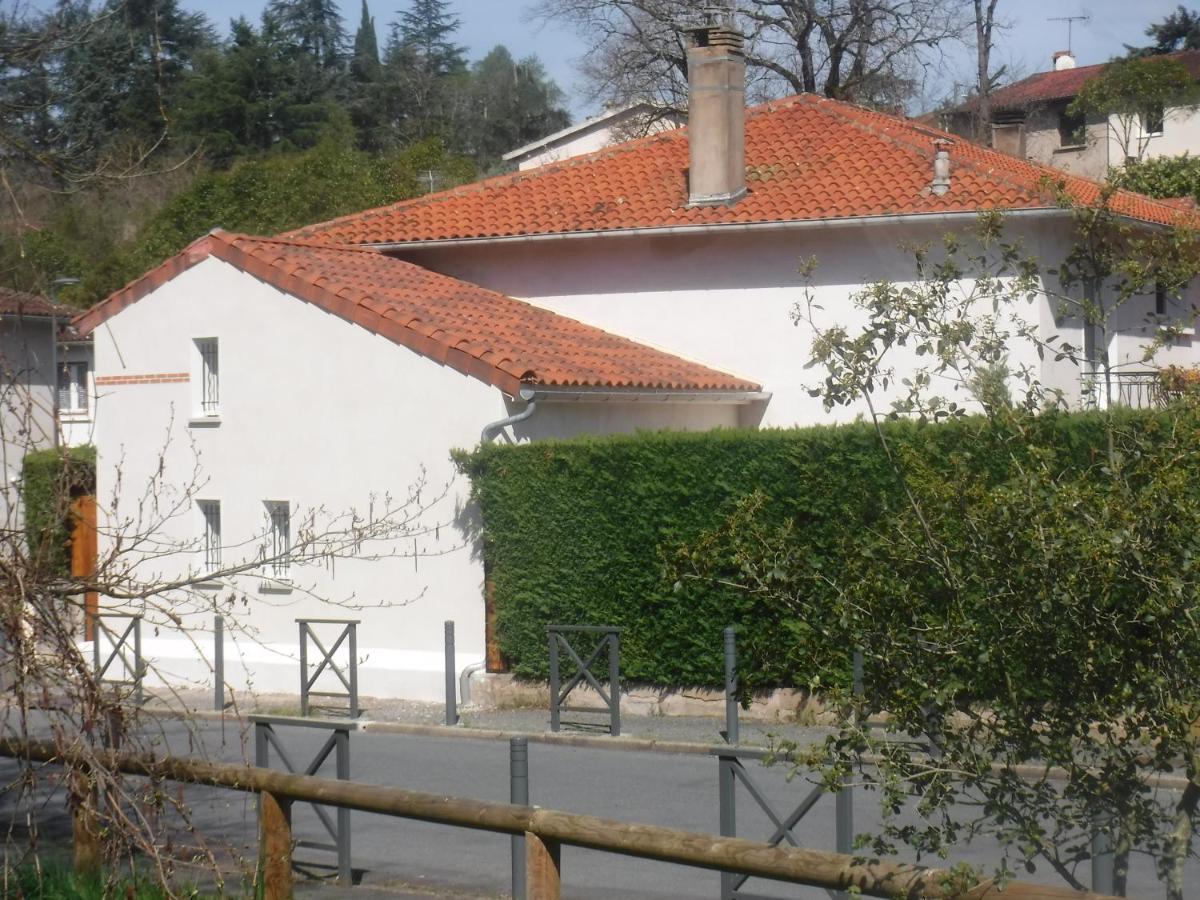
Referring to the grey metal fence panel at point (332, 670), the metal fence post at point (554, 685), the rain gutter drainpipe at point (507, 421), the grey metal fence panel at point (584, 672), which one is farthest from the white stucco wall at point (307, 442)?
the metal fence post at point (554, 685)

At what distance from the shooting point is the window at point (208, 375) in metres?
19.2

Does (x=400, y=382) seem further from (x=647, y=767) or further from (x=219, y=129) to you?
(x=219, y=129)

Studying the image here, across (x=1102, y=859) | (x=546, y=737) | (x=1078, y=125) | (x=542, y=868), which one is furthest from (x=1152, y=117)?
(x=1102, y=859)

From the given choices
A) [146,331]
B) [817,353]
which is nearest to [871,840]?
[817,353]

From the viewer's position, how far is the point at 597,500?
15781 millimetres

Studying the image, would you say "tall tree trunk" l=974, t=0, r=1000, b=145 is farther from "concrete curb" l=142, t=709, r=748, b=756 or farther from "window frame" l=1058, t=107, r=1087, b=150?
"concrete curb" l=142, t=709, r=748, b=756

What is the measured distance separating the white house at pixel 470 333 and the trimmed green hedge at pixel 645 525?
25.7 inches

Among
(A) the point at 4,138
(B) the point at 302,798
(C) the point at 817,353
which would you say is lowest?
(B) the point at 302,798

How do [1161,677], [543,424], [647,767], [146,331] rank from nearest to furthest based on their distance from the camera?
[1161,677], [647,767], [543,424], [146,331]

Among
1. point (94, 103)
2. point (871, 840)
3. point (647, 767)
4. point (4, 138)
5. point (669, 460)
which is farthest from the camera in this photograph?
point (669, 460)

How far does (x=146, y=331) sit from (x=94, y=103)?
39.8 ft

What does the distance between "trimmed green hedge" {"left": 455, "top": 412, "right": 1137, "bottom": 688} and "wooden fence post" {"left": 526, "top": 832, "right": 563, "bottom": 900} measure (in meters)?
8.74

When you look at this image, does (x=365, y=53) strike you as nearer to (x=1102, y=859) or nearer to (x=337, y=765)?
(x=337, y=765)

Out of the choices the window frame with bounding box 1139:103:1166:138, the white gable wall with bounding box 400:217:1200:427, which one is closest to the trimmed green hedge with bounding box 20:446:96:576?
the white gable wall with bounding box 400:217:1200:427
